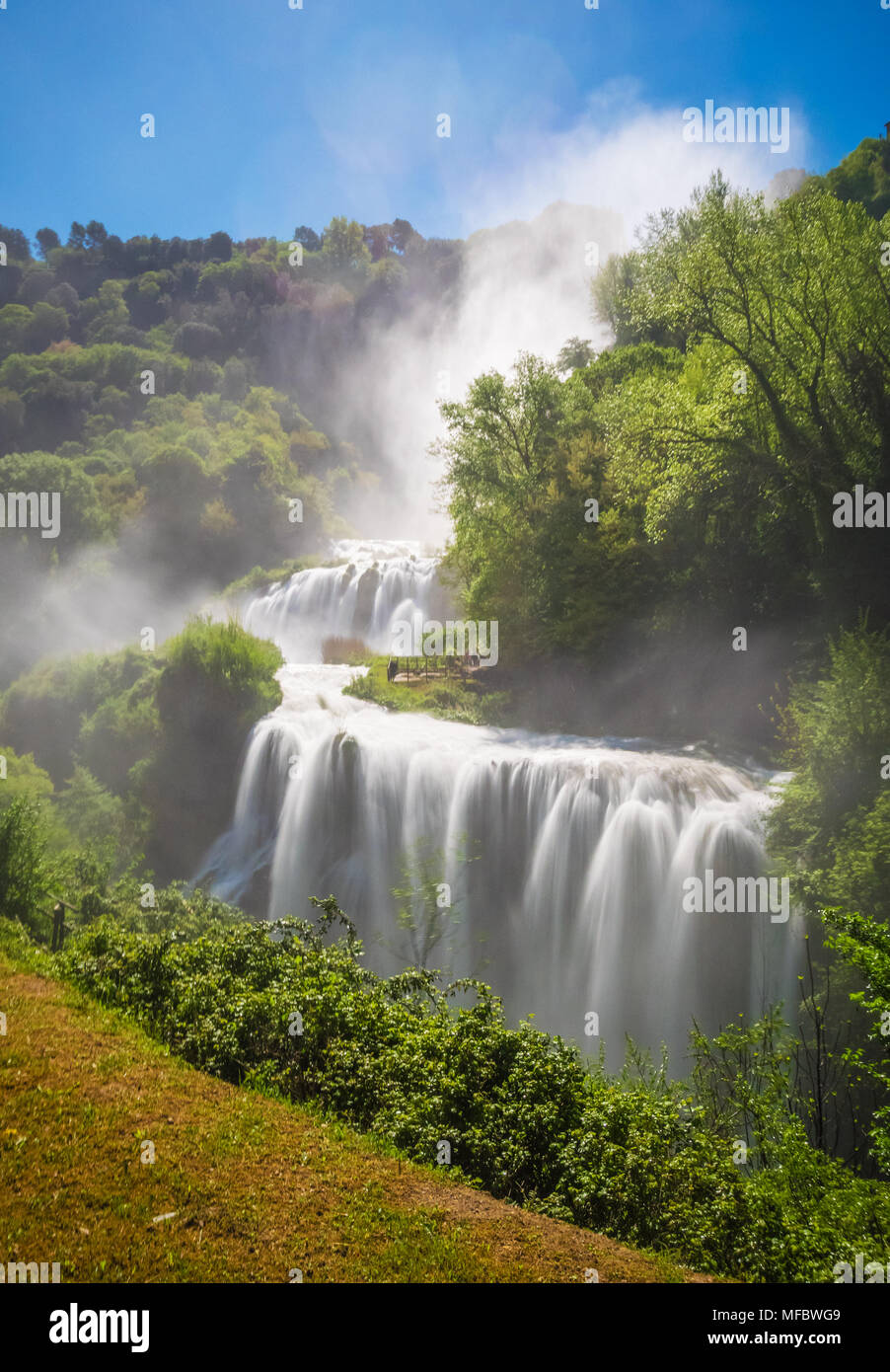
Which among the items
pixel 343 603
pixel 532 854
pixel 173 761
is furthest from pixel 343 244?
pixel 532 854

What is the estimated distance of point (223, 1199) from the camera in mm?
4766

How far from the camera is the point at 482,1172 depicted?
242 inches

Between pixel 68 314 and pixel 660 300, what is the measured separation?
10721cm

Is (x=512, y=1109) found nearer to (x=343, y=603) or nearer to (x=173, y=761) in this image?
(x=173, y=761)

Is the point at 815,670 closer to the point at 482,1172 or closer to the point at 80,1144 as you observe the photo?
the point at 482,1172

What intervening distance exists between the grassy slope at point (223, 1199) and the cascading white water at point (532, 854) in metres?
A: 11.2

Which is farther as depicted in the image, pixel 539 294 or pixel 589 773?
pixel 539 294

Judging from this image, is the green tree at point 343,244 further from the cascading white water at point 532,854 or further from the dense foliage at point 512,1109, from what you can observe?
the dense foliage at point 512,1109

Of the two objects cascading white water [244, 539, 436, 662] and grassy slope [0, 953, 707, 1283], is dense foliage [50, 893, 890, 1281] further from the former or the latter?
cascading white water [244, 539, 436, 662]

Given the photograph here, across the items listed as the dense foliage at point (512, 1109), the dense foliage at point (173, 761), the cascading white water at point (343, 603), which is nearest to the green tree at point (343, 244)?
the cascading white water at point (343, 603)

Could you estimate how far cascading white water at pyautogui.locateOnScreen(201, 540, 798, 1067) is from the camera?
15.5 m

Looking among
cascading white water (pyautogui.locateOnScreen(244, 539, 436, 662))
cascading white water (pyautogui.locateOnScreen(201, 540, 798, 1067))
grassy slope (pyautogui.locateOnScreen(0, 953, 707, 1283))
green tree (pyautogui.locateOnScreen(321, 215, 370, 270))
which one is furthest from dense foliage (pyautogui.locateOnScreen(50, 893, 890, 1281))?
green tree (pyautogui.locateOnScreen(321, 215, 370, 270))

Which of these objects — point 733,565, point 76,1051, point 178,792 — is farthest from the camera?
point 178,792
